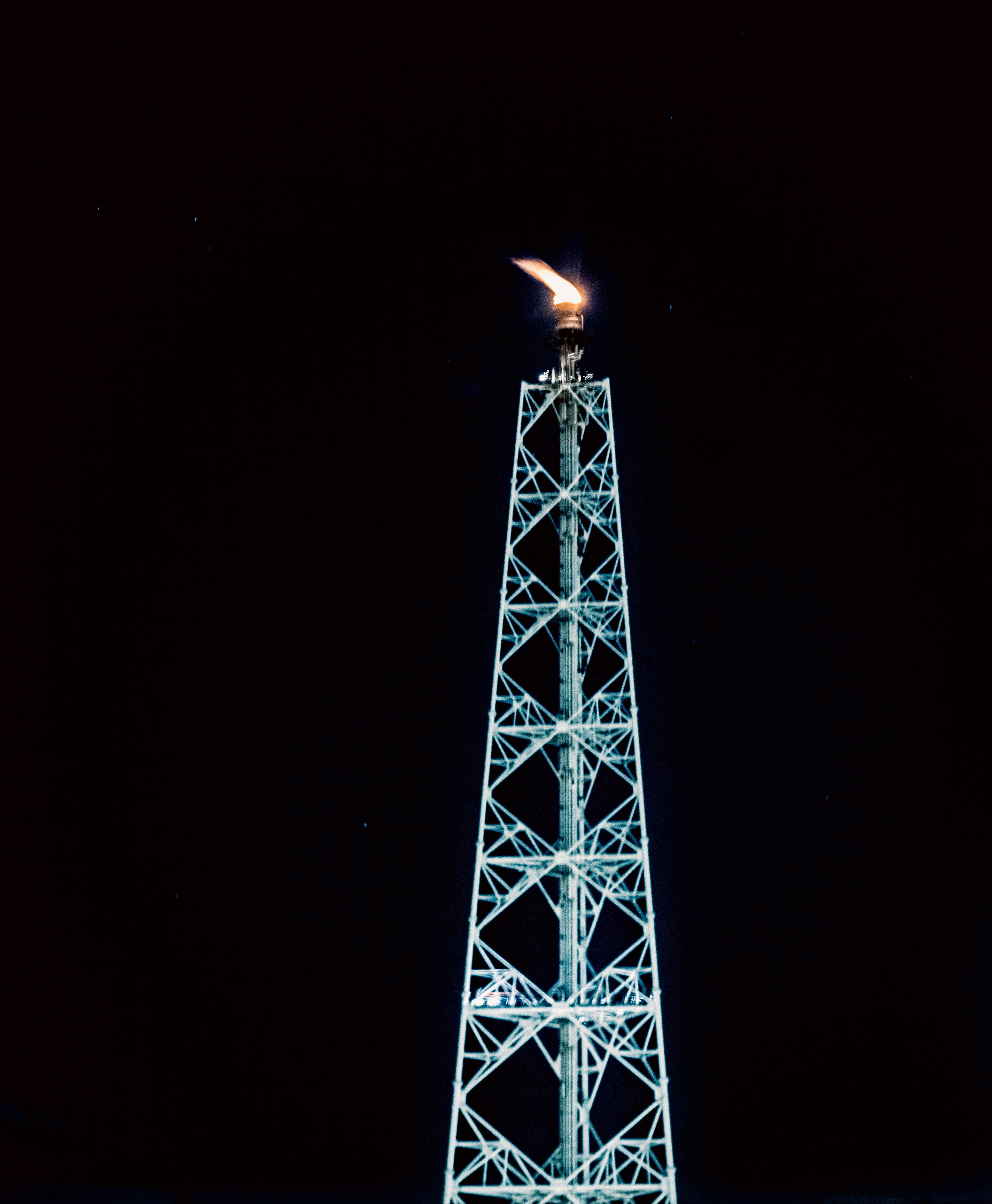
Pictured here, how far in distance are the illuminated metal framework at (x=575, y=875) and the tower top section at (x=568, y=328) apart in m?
0.18

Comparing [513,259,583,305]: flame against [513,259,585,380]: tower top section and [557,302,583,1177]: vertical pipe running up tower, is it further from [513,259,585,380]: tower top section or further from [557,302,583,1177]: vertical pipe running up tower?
[557,302,583,1177]: vertical pipe running up tower

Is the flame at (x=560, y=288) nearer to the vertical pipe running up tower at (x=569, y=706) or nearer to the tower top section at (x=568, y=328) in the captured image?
the tower top section at (x=568, y=328)

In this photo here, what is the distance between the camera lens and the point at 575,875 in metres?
24.8

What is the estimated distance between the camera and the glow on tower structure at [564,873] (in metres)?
23.8

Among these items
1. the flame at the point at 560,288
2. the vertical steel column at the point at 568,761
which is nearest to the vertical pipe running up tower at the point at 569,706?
the vertical steel column at the point at 568,761

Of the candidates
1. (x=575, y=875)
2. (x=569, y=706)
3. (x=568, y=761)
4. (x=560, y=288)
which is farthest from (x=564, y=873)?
(x=560, y=288)

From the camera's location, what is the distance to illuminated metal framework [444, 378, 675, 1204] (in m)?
23.5

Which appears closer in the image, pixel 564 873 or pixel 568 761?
pixel 564 873

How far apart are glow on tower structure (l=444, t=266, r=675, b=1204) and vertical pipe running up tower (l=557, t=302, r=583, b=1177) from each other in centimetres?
3

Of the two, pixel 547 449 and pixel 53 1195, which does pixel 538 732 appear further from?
pixel 53 1195

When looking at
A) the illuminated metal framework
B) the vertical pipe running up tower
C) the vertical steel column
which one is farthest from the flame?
the vertical steel column

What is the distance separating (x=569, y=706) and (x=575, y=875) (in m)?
2.86

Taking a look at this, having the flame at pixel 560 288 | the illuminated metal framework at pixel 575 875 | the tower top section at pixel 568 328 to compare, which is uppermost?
the flame at pixel 560 288

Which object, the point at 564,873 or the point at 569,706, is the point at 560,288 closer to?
the point at 569,706
